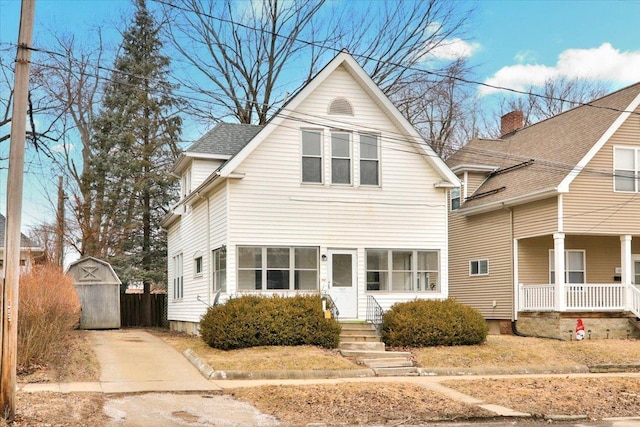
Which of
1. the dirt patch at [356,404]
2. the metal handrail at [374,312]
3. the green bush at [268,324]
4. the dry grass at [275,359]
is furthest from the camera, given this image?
the metal handrail at [374,312]

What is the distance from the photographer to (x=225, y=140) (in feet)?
85.0

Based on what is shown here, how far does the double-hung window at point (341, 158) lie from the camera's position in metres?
22.8

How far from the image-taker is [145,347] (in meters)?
21.5

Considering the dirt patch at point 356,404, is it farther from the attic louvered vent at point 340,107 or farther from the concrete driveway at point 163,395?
the attic louvered vent at point 340,107

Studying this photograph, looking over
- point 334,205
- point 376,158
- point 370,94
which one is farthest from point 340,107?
point 334,205

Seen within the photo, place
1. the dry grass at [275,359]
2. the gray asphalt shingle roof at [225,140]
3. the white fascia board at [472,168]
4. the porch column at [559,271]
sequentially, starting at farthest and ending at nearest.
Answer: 1. the white fascia board at [472,168]
2. the gray asphalt shingle roof at [225,140]
3. the porch column at [559,271]
4. the dry grass at [275,359]

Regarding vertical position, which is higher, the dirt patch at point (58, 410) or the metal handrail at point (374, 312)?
the metal handrail at point (374, 312)

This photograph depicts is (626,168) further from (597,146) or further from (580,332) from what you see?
(580,332)

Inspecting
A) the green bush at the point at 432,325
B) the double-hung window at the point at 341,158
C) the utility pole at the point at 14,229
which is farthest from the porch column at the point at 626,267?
the utility pole at the point at 14,229

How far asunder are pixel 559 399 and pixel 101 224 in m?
30.1

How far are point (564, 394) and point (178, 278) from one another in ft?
62.4

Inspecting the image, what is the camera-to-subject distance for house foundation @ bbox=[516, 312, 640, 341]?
918 inches

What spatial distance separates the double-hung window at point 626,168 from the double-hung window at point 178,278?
15.9m

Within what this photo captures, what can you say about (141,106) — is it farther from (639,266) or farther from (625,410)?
(625,410)
